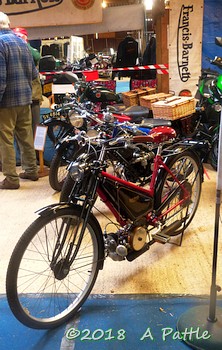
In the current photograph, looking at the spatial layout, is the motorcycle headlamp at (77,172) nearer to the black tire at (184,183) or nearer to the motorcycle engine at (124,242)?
the motorcycle engine at (124,242)

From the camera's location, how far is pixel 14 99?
4051 millimetres

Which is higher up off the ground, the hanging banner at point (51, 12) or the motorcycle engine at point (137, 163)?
the hanging banner at point (51, 12)

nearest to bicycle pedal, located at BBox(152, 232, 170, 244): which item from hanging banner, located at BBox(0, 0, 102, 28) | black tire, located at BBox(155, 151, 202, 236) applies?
black tire, located at BBox(155, 151, 202, 236)

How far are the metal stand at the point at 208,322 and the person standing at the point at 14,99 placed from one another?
2.74 metres

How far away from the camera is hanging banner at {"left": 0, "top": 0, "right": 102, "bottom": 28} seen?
520cm

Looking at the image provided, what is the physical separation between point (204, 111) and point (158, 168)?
90.4 inches

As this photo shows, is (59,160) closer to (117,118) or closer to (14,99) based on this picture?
(14,99)

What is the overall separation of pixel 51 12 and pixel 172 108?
2.42 m

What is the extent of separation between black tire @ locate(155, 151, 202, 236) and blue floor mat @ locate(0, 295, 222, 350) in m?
0.67

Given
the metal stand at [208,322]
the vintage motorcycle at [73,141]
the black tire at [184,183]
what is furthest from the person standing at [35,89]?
the metal stand at [208,322]

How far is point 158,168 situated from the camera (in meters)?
2.74

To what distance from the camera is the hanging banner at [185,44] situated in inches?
199

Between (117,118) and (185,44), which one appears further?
(185,44)

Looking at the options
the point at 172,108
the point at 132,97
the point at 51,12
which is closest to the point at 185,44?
the point at 132,97
